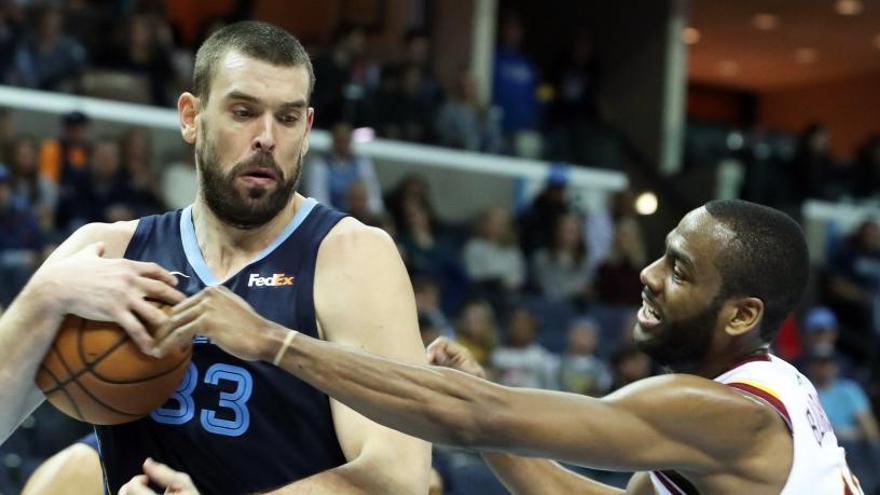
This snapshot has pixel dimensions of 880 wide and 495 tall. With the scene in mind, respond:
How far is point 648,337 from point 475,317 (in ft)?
19.0

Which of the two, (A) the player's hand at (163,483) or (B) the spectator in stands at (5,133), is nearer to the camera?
(A) the player's hand at (163,483)

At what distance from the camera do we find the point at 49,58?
10.4 metres

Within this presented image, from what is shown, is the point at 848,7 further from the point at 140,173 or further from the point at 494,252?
the point at 140,173

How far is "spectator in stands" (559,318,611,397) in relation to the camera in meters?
9.48

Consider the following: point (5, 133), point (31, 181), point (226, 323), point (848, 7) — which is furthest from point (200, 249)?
point (848, 7)

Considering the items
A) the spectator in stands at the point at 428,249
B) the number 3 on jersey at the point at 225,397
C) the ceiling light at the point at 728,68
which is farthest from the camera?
the ceiling light at the point at 728,68

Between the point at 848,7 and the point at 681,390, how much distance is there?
1700 cm

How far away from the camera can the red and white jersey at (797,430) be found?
322 cm

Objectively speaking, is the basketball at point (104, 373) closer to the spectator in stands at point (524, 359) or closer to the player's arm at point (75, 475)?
the player's arm at point (75, 475)

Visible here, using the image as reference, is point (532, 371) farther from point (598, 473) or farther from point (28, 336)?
point (28, 336)

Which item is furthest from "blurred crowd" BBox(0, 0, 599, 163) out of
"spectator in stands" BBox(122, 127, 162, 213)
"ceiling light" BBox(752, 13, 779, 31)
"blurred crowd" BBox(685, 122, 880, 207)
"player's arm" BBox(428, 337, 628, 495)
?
"player's arm" BBox(428, 337, 628, 495)

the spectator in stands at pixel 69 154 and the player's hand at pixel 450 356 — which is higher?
the player's hand at pixel 450 356

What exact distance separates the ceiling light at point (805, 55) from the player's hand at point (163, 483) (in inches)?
817

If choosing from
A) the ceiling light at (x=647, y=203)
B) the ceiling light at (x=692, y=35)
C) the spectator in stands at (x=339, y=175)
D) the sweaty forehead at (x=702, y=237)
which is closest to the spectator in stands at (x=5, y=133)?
the spectator in stands at (x=339, y=175)
